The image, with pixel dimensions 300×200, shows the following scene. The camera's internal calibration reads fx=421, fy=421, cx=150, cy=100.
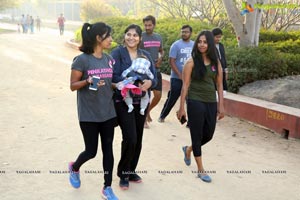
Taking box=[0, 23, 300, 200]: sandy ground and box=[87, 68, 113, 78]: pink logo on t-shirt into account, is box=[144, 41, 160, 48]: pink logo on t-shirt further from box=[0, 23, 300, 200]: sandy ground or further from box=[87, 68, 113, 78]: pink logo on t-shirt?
box=[87, 68, 113, 78]: pink logo on t-shirt

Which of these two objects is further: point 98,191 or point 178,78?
point 178,78

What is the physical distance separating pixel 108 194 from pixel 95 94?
98cm

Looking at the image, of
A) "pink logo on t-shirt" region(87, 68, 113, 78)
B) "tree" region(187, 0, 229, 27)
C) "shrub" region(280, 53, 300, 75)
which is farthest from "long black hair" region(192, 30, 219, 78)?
"tree" region(187, 0, 229, 27)

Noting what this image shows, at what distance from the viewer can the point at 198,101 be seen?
185 inches

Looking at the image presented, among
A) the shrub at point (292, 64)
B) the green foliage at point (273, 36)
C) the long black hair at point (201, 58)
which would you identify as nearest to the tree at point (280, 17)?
the green foliage at point (273, 36)

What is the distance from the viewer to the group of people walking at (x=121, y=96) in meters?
3.98

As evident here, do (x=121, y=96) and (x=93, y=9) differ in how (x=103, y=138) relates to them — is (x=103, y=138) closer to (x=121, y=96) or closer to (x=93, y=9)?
(x=121, y=96)

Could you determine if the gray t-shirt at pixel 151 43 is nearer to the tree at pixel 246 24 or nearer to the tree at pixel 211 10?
the tree at pixel 246 24

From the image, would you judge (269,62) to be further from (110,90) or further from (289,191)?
(110,90)

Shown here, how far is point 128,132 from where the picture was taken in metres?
4.22

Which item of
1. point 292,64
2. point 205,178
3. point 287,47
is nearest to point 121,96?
point 205,178

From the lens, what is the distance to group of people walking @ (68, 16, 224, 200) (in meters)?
3.98

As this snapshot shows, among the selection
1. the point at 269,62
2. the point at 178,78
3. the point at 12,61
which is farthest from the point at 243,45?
the point at 12,61

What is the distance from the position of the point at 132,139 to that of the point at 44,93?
5.39 meters
